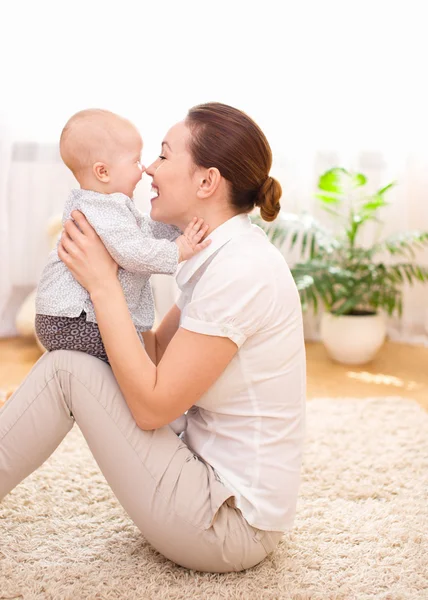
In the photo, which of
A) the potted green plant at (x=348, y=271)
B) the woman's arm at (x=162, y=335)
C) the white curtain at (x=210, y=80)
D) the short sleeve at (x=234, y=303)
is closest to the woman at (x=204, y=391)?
the short sleeve at (x=234, y=303)

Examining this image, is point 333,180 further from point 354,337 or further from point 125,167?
point 125,167

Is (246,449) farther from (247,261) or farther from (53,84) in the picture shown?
(53,84)

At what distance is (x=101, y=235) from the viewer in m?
1.48

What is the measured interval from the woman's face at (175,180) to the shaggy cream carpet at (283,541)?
28.8 inches

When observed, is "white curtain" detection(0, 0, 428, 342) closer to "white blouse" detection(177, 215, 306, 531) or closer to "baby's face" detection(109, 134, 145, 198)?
"baby's face" detection(109, 134, 145, 198)

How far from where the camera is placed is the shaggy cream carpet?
57.3 inches

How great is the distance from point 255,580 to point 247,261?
25.2 inches

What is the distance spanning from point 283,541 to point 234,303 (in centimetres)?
63

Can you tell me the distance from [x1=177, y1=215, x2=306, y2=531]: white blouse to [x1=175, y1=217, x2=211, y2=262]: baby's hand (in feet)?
0.06

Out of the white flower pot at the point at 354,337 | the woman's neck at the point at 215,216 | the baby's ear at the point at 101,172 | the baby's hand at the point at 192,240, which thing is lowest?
the white flower pot at the point at 354,337

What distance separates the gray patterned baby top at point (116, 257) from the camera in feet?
4.85

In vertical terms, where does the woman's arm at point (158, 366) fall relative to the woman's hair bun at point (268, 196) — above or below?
below

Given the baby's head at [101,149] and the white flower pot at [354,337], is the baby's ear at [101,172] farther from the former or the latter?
the white flower pot at [354,337]

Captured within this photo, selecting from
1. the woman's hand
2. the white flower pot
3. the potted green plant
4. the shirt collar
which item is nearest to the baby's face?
the woman's hand
